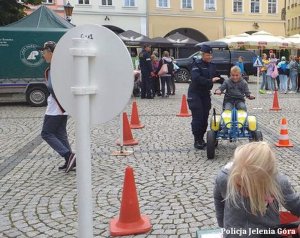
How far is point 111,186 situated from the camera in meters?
5.55

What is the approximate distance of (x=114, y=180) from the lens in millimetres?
5816

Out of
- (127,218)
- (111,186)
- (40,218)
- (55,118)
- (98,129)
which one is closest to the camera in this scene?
(127,218)

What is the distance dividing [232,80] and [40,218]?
14.6ft

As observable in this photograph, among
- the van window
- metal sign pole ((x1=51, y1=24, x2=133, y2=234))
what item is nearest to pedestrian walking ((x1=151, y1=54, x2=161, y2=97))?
the van window

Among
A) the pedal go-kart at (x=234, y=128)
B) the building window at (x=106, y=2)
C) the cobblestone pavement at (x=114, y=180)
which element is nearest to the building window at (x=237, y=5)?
the building window at (x=106, y=2)

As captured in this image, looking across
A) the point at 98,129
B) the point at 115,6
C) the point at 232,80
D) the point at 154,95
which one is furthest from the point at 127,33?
Result: the point at 232,80

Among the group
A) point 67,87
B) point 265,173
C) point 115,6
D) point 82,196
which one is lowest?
point 82,196

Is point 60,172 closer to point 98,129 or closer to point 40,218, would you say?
point 40,218

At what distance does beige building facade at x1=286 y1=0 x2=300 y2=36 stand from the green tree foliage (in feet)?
141

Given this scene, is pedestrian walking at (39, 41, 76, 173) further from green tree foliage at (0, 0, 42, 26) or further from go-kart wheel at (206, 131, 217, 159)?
green tree foliage at (0, 0, 42, 26)

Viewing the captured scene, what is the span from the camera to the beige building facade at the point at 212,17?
41.9 m

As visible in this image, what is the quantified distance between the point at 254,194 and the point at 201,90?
5.21 m

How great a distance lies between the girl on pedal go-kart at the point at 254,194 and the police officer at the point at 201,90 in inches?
186

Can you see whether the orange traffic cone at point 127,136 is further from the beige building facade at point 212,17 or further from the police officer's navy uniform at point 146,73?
the beige building facade at point 212,17
